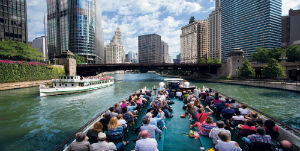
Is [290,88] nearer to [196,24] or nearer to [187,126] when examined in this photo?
[187,126]

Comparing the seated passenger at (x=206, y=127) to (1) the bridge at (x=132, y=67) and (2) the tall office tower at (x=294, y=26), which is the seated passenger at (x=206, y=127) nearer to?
(1) the bridge at (x=132, y=67)

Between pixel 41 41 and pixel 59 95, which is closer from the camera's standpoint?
pixel 59 95

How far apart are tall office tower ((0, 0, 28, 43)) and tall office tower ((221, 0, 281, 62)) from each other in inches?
5860

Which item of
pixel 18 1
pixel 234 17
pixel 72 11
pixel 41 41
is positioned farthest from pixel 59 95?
pixel 41 41

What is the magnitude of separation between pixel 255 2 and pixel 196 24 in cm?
Result: 5034

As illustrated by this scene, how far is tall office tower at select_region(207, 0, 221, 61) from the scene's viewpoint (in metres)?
146

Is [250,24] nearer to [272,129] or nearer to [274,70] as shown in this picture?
[274,70]

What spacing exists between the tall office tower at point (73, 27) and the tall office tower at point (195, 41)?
96.8 m

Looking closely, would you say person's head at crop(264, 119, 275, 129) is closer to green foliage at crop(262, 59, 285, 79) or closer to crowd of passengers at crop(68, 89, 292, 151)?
crowd of passengers at crop(68, 89, 292, 151)

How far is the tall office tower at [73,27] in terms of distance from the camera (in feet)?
328

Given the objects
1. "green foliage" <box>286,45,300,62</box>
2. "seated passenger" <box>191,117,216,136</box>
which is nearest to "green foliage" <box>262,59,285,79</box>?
"green foliage" <box>286,45,300,62</box>

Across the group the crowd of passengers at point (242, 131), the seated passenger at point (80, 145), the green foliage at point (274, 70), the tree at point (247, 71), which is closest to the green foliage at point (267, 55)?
the tree at point (247, 71)

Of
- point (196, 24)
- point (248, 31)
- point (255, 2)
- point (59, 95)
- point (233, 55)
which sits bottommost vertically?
point (59, 95)

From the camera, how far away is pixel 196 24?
148875 millimetres
